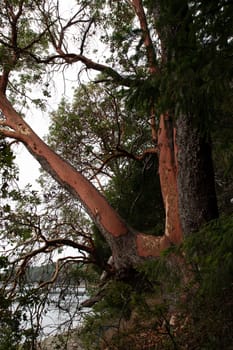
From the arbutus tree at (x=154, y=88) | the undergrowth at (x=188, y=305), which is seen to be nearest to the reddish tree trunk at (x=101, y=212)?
the arbutus tree at (x=154, y=88)

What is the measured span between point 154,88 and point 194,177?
165cm

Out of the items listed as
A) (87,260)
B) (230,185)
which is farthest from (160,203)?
(87,260)

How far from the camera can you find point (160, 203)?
328 inches

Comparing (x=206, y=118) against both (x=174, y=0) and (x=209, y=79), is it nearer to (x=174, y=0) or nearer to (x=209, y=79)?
(x=209, y=79)

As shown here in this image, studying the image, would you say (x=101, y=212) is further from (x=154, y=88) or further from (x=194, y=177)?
(x=154, y=88)

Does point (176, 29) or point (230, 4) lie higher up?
point (176, 29)

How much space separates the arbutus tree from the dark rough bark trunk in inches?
0.4

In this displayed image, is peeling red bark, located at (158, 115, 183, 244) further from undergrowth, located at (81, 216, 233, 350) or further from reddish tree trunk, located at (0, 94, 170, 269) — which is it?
undergrowth, located at (81, 216, 233, 350)

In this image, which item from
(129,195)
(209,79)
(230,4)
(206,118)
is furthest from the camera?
(129,195)

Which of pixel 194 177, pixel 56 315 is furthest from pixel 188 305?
pixel 56 315

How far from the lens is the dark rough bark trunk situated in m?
3.99

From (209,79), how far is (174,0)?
1.58ft

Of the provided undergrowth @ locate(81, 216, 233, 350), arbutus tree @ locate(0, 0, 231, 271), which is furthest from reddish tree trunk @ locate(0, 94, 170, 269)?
undergrowth @ locate(81, 216, 233, 350)

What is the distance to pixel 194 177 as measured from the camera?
159 inches
